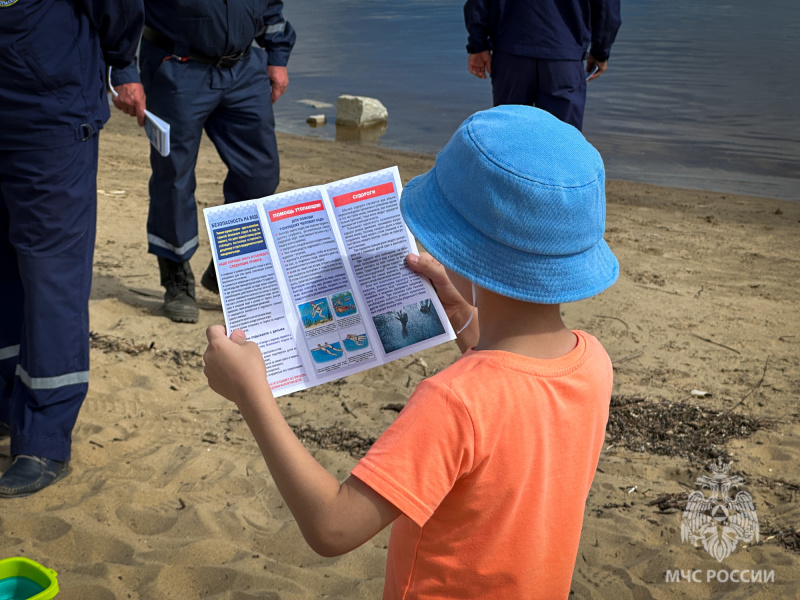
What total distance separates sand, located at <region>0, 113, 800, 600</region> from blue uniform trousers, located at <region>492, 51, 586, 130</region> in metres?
1.10

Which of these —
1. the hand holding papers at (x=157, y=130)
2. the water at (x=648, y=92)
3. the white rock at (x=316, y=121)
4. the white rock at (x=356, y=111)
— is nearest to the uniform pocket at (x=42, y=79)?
the hand holding papers at (x=157, y=130)

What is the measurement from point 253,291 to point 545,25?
3.85 metres

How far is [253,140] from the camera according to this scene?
4.12 meters

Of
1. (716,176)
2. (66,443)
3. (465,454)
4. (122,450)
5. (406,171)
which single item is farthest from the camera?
(716,176)

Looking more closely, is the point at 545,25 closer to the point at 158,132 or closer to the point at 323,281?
the point at 158,132

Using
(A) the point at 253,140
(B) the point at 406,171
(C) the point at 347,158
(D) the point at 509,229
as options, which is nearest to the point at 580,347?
(D) the point at 509,229

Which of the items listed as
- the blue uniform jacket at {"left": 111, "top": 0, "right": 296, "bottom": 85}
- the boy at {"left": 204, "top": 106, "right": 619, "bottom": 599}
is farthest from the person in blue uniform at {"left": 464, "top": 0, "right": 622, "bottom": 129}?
the boy at {"left": 204, "top": 106, "right": 619, "bottom": 599}

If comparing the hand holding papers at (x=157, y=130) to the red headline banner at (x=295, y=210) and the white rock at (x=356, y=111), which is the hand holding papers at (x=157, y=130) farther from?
the white rock at (x=356, y=111)

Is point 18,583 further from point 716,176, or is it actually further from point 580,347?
point 716,176

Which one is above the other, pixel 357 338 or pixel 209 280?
pixel 357 338

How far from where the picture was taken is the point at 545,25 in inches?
191

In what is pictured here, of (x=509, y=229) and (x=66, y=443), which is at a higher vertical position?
(x=509, y=229)

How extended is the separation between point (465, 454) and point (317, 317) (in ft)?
1.74

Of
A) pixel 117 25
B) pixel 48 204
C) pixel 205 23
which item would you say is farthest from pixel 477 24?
pixel 48 204
